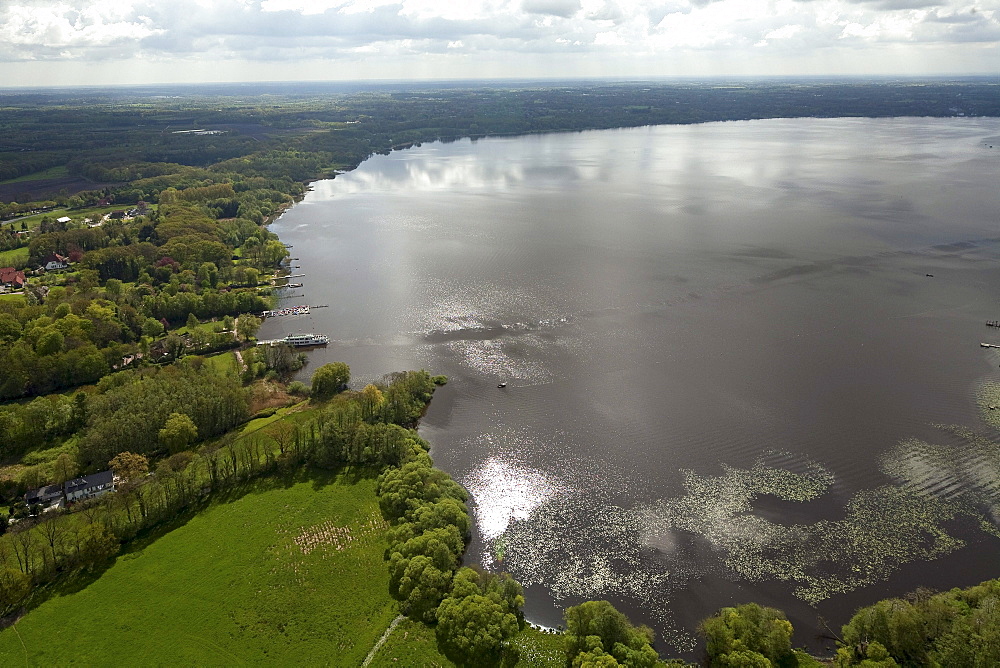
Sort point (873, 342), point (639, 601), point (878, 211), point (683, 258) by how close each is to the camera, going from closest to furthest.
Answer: point (639, 601) → point (873, 342) → point (683, 258) → point (878, 211)

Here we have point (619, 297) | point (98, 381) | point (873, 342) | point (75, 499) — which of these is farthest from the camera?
point (619, 297)

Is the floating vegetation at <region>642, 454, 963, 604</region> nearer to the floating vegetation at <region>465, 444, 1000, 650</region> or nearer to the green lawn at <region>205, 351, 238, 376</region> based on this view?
the floating vegetation at <region>465, 444, 1000, 650</region>

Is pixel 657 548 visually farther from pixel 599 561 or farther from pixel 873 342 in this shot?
pixel 873 342

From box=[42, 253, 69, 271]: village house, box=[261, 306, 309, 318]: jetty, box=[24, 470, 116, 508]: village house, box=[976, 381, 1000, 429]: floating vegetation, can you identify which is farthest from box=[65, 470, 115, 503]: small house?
box=[976, 381, 1000, 429]: floating vegetation

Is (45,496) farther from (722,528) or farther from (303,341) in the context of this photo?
(722,528)

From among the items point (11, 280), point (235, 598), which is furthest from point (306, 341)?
point (11, 280)

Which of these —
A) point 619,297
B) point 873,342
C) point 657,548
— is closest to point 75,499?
point 657,548
